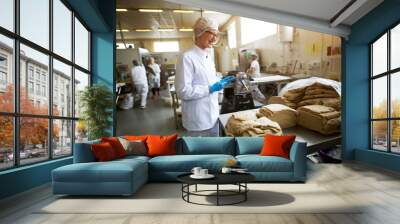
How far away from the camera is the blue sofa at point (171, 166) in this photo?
5.19m

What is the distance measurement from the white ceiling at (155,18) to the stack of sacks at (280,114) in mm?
2263

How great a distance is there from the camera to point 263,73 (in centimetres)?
973

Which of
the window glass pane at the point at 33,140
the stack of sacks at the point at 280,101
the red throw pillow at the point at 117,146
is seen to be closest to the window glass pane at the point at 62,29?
the window glass pane at the point at 33,140

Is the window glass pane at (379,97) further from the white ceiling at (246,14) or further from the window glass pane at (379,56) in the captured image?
the white ceiling at (246,14)

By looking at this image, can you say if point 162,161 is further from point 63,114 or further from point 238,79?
point 238,79

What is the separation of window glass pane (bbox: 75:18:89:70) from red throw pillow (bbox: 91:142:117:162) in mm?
2927

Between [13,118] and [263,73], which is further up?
[263,73]

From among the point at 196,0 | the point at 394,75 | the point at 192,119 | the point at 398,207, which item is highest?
the point at 196,0

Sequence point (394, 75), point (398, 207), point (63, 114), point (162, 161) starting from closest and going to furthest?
point (398, 207) → point (162, 161) → point (63, 114) → point (394, 75)

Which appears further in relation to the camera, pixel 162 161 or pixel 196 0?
pixel 196 0

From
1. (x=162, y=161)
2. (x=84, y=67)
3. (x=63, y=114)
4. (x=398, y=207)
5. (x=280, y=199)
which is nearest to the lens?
(x=398, y=207)

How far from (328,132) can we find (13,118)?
735cm

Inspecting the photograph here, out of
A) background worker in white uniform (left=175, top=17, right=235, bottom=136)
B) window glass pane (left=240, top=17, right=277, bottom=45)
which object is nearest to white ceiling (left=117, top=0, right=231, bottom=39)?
background worker in white uniform (left=175, top=17, right=235, bottom=136)

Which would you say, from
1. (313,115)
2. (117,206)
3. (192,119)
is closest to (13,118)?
(117,206)
